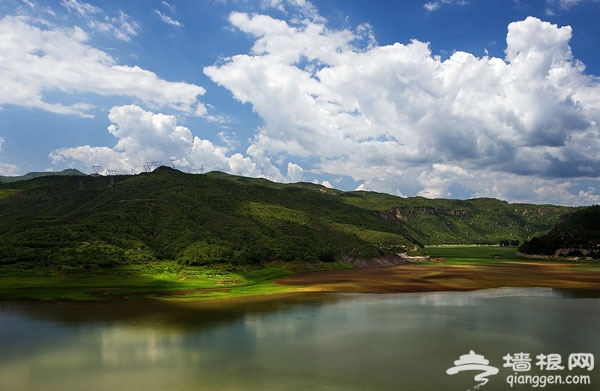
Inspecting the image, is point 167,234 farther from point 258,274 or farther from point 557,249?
point 557,249

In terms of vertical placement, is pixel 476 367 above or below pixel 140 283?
below

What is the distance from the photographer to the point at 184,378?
31.7 metres

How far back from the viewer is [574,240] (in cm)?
16375

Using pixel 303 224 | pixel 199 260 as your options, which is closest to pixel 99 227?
pixel 199 260

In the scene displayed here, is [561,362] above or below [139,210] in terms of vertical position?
below

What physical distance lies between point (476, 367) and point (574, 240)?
160243mm

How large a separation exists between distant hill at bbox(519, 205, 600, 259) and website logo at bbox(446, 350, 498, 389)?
144495 millimetres

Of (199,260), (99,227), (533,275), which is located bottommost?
(533,275)

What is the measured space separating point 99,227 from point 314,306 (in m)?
76.2

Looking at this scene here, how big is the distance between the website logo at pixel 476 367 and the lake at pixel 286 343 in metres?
0.52

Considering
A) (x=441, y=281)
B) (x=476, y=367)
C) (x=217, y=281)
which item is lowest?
(x=441, y=281)

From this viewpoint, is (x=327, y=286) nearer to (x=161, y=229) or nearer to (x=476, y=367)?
(x=476, y=367)

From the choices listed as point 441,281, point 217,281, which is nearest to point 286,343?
point 217,281

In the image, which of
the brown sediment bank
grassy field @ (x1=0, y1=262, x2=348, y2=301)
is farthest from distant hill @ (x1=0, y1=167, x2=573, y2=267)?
the brown sediment bank
